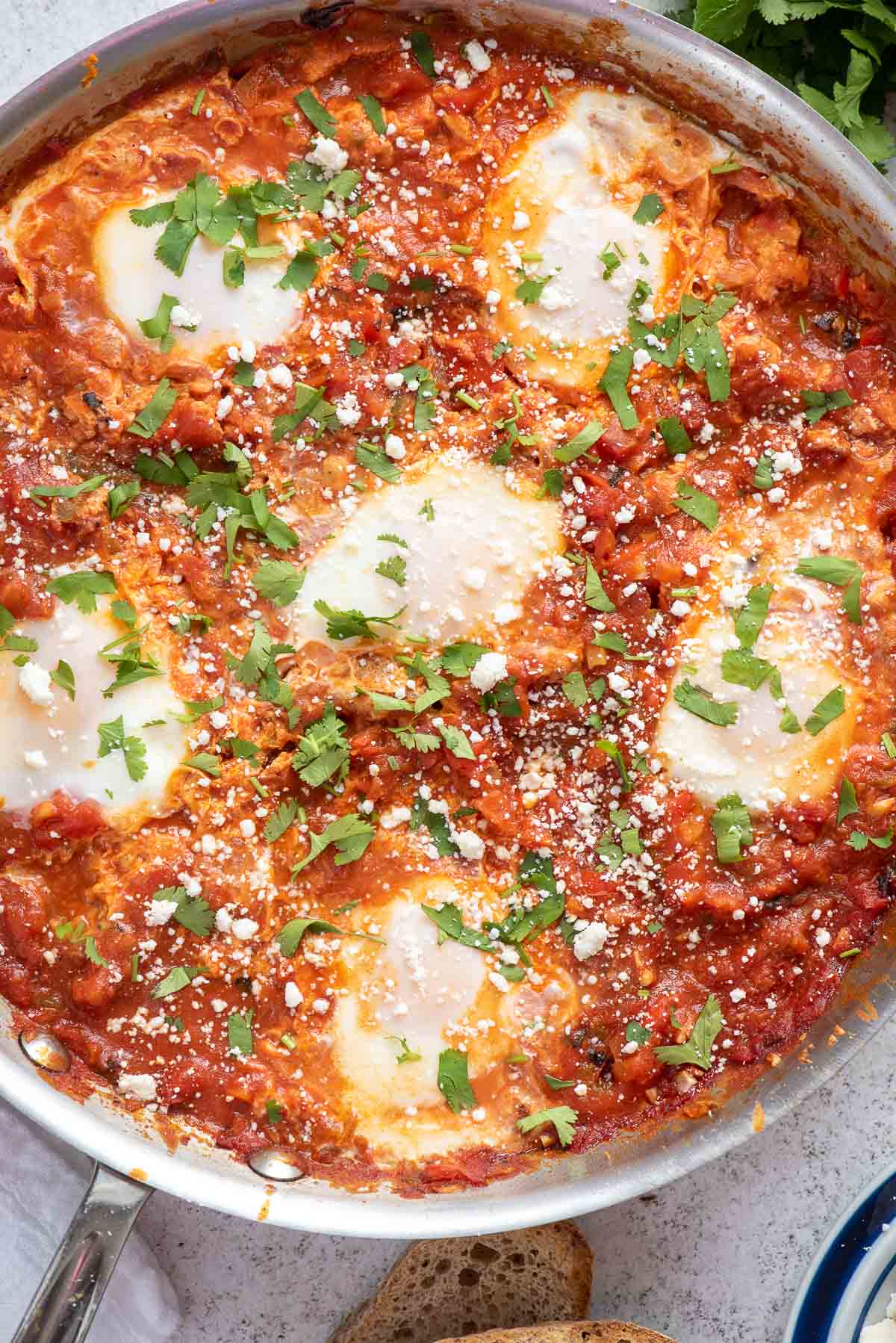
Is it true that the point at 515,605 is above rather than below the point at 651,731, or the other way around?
above

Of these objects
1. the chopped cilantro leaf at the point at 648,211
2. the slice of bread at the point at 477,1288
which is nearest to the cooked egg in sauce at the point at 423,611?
the chopped cilantro leaf at the point at 648,211

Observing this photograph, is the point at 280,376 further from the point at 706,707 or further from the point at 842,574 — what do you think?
the point at 842,574

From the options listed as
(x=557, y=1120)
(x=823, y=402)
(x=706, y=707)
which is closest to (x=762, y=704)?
(x=706, y=707)

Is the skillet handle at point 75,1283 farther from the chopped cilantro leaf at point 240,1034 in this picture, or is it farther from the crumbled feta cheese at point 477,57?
the crumbled feta cheese at point 477,57

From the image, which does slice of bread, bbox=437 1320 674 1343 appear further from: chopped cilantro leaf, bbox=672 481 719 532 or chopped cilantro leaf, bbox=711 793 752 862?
chopped cilantro leaf, bbox=672 481 719 532

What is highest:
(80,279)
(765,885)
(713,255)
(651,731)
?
(80,279)

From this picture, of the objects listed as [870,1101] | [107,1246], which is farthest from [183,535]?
[870,1101]

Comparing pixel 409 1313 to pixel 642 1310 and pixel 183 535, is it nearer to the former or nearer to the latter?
pixel 642 1310

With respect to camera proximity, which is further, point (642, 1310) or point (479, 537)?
point (642, 1310)
